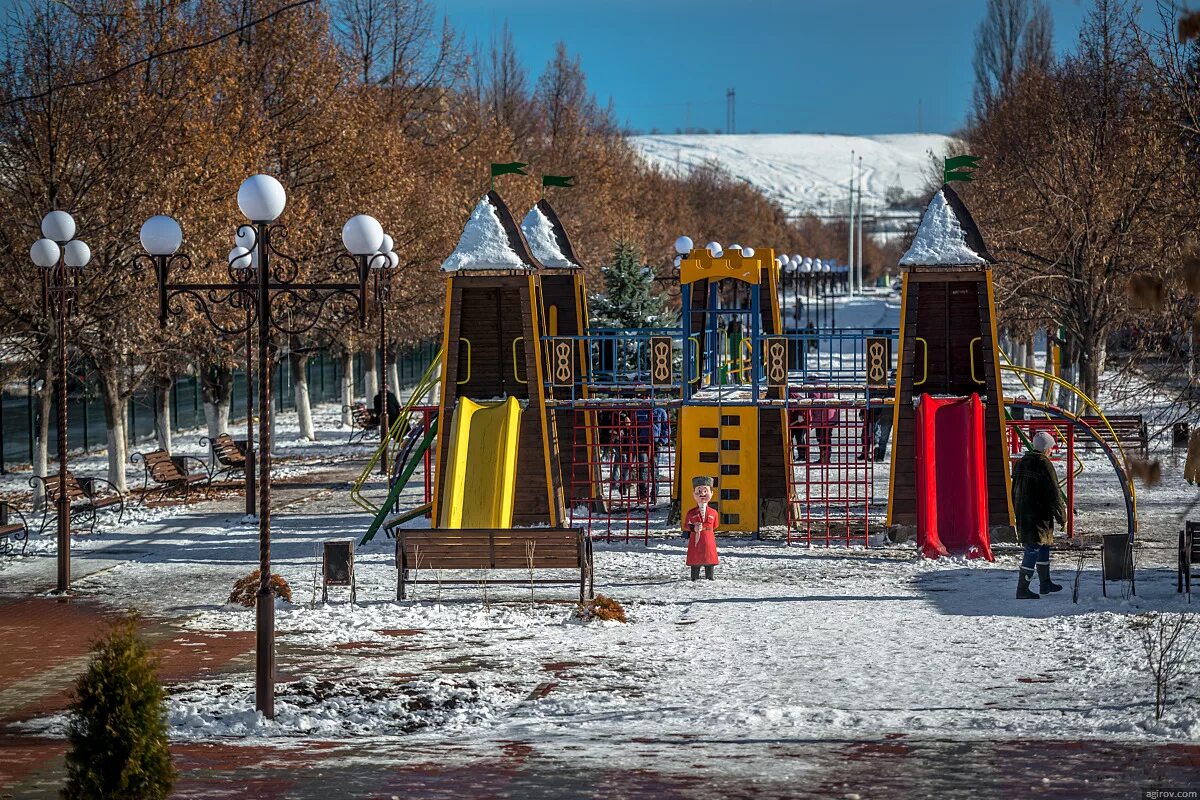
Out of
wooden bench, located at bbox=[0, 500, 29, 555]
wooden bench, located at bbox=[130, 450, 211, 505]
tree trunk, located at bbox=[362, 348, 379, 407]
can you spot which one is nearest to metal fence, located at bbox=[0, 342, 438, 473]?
tree trunk, located at bbox=[362, 348, 379, 407]

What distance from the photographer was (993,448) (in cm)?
1895

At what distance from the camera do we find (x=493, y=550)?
15.3 m

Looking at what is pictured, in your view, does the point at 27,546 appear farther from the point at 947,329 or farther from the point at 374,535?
the point at 947,329

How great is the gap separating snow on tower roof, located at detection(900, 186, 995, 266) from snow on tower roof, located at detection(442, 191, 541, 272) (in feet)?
16.7

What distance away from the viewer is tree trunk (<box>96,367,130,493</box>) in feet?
78.5

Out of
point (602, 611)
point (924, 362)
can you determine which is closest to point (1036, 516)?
point (602, 611)

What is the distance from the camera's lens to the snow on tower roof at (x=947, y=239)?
18.9m

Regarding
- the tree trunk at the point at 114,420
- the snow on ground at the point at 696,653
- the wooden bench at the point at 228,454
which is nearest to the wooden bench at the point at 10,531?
the snow on ground at the point at 696,653

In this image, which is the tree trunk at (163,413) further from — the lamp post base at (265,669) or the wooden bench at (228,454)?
the lamp post base at (265,669)

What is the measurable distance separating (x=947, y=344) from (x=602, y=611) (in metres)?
7.72

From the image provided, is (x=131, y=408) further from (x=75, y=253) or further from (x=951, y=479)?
(x=951, y=479)

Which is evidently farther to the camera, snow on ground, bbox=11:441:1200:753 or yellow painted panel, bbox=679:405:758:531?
yellow painted panel, bbox=679:405:758:531

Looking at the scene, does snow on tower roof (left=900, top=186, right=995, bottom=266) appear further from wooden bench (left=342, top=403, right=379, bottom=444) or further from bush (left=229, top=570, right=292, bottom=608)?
wooden bench (left=342, top=403, right=379, bottom=444)

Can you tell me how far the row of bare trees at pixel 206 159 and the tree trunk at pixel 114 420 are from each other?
0.04 m
